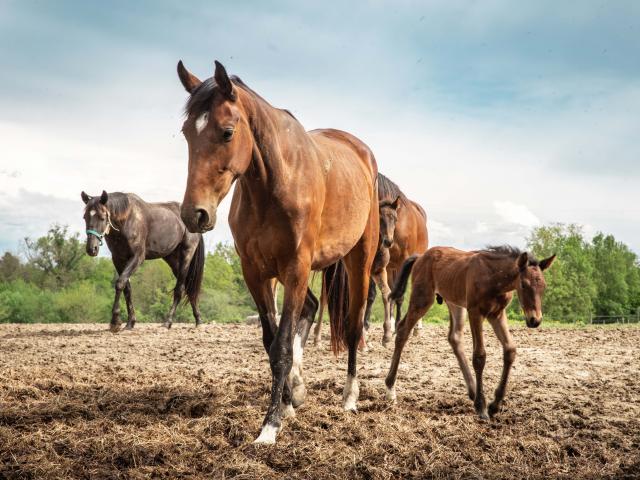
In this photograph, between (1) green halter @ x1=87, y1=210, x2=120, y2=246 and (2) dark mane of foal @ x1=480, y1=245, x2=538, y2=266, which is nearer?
(2) dark mane of foal @ x1=480, y1=245, x2=538, y2=266

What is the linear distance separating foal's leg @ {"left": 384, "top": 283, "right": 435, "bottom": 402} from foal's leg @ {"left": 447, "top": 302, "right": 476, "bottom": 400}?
31cm

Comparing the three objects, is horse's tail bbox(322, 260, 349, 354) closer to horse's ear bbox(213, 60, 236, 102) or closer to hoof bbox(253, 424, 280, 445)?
hoof bbox(253, 424, 280, 445)

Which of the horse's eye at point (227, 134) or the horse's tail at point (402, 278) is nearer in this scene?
the horse's eye at point (227, 134)

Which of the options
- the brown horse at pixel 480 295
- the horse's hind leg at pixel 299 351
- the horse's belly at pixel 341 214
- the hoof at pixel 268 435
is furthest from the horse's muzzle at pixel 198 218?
the brown horse at pixel 480 295

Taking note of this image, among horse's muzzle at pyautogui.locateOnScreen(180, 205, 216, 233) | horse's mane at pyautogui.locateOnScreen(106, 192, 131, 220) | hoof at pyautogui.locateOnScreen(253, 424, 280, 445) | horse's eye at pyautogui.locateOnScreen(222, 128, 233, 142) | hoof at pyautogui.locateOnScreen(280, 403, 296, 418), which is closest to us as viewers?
horse's muzzle at pyautogui.locateOnScreen(180, 205, 216, 233)

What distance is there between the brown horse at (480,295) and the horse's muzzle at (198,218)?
2808 mm

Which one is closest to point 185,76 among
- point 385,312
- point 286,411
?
point 286,411

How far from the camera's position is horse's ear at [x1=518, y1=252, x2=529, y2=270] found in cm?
523

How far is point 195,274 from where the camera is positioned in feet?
46.8

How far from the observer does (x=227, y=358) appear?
8.40 metres

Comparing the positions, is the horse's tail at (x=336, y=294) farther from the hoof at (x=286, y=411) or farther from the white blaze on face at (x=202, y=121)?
the white blaze on face at (x=202, y=121)

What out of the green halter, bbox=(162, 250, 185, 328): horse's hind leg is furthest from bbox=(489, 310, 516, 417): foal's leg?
bbox=(162, 250, 185, 328): horse's hind leg

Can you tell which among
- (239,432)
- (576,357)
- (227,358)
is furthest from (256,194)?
(576,357)

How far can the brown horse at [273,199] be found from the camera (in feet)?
12.0
